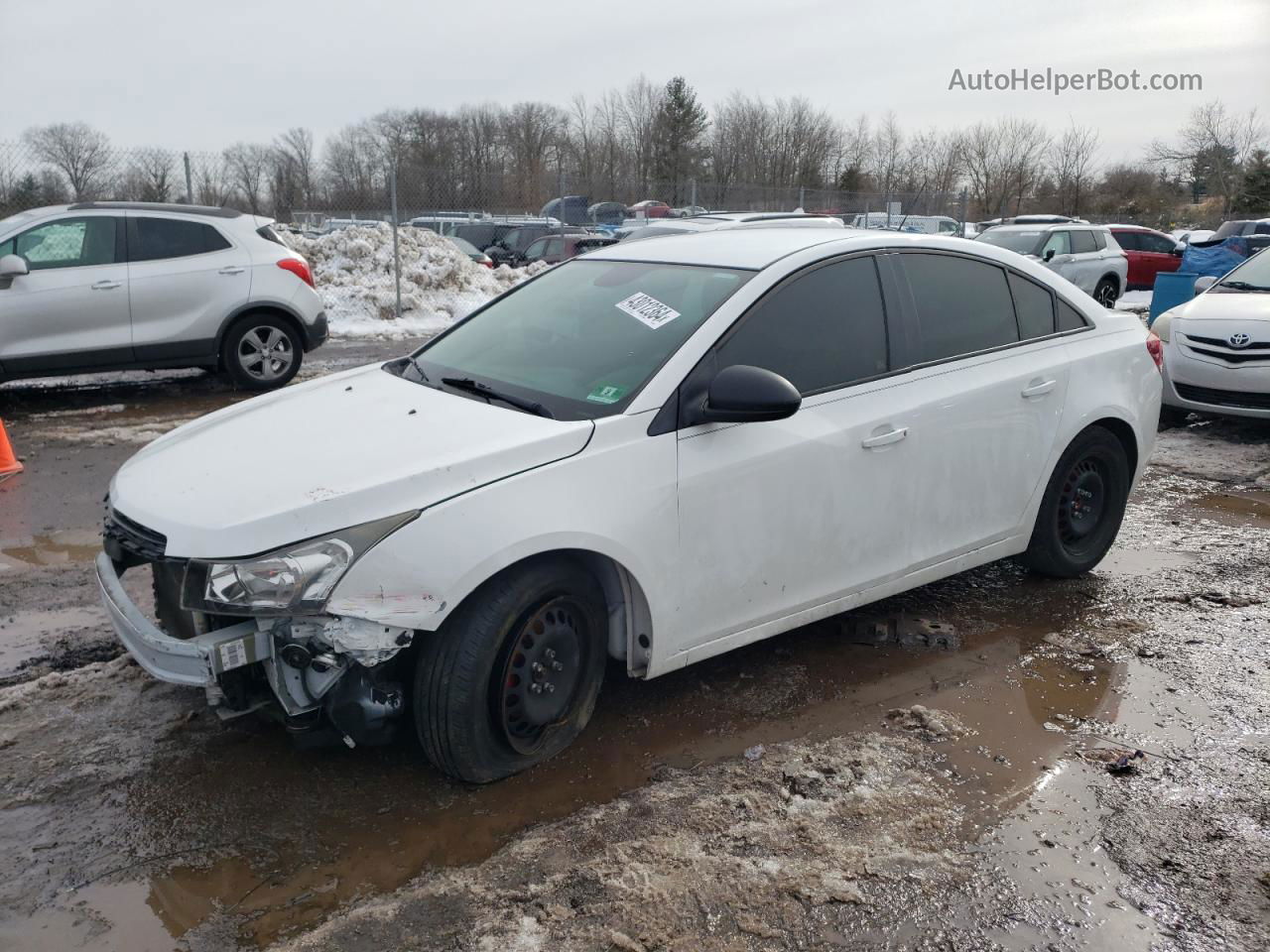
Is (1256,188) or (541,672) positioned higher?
(1256,188)

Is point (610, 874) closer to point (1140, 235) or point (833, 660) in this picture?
point (833, 660)

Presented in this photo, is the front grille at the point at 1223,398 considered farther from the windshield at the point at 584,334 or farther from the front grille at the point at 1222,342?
the windshield at the point at 584,334

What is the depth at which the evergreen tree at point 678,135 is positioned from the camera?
5659 cm

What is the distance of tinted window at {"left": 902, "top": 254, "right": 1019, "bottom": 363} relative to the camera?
435 cm

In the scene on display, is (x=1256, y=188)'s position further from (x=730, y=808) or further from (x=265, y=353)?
(x=730, y=808)

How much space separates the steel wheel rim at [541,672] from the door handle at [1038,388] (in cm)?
238

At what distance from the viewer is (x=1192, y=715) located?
392 cm

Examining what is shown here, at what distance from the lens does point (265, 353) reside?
10148mm

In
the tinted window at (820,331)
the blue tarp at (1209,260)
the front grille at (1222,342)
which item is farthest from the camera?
the blue tarp at (1209,260)

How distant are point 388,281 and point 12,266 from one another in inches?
325

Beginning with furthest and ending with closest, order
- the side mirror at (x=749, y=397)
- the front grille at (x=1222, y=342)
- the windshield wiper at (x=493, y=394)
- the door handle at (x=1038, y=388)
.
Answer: the front grille at (x=1222, y=342) < the door handle at (x=1038, y=388) < the windshield wiper at (x=493, y=394) < the side mirror at (x=749, y=397)

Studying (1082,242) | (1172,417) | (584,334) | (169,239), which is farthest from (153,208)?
(1082,242)

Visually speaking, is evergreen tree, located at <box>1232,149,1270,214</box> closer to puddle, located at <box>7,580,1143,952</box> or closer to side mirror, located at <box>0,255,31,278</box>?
side mirror, located at <box>0,255,31,278</box>

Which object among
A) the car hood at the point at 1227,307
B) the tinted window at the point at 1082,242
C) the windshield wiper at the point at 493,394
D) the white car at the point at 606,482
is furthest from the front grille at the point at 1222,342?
the tinted window at the point at 1082,242
